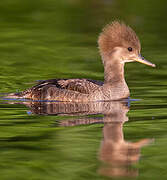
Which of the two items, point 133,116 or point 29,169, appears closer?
point 29,169

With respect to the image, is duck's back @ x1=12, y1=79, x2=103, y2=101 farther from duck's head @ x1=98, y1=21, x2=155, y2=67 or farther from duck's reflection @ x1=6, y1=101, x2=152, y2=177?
duck's head @ x1=98, y1=21, x2=155, y2=67

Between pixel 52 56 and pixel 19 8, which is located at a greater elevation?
pixel 19 8

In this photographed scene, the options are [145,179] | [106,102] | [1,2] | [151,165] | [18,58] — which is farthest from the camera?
[1,2]

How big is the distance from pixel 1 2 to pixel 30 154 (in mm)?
17745

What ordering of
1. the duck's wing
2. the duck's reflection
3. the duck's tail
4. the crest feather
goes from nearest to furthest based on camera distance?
the duck's reflection → the duck's wing → the crest feather → the duck's tail

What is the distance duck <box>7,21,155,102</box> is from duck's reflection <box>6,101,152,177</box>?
201mm

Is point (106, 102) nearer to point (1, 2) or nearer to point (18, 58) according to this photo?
point (18, 58)

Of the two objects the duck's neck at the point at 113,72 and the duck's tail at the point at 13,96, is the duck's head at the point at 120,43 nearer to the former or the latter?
the duck's neck at the point at 113,72

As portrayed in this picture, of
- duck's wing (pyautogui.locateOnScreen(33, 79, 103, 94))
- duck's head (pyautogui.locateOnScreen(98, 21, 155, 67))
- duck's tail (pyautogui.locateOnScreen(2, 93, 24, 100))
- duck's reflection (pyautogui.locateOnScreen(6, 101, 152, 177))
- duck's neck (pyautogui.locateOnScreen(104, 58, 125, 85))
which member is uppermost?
duck's head (pyautogui.locateOnScreen(98, 21, 155, 67))

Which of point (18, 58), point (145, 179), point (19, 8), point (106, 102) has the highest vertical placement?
point (19, 8)

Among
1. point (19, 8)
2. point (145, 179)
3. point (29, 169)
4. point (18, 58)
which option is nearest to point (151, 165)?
point (145, 179)

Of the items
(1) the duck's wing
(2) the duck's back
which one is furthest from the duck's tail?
(1) the duck's wing

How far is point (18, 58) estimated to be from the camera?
55.9ft

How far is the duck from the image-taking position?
12398 mm
